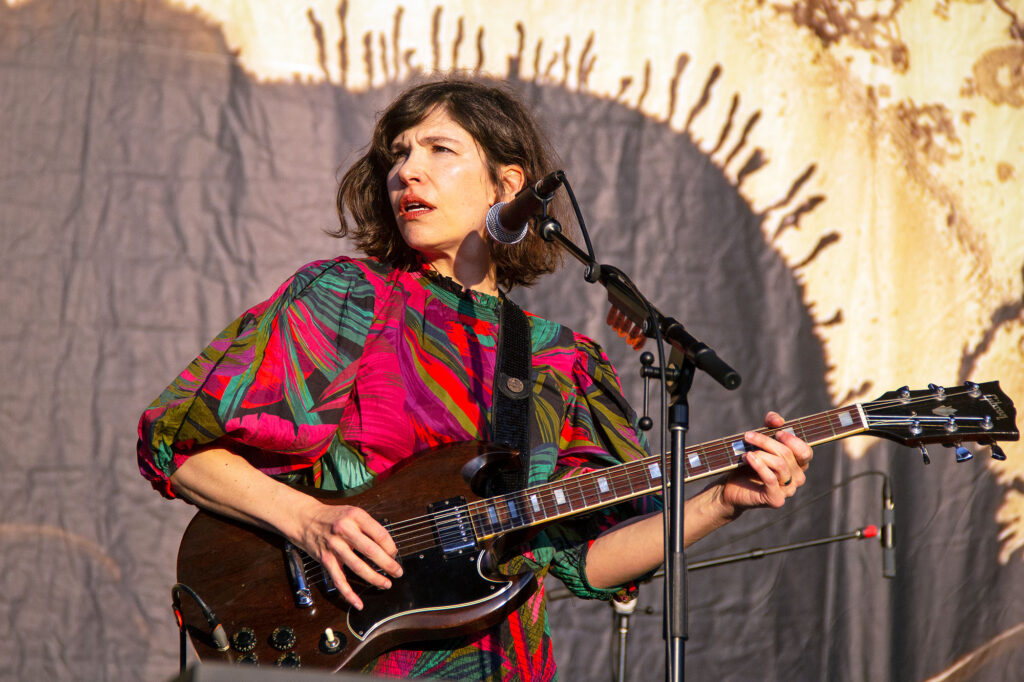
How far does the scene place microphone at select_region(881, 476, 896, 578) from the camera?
331 cm

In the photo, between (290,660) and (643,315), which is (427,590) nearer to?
(290,660)

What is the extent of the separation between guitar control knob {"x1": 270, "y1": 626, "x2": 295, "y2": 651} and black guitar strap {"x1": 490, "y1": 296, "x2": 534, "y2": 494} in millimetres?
493

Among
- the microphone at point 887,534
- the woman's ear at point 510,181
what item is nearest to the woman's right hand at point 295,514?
the woman's ear at point 510,181

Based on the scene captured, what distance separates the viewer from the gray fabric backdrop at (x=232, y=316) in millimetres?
2961

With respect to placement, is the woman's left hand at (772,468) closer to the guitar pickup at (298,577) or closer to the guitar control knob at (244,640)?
the guitar pickup at (298,577)

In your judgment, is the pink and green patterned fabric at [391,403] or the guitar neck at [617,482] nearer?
the pink and green patterned fabric at [391,403]

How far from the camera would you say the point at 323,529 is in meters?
1.80

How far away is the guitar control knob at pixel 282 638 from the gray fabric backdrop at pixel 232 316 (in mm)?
1354

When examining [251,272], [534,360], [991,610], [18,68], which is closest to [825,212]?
[991,610]

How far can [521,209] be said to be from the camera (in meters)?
1.79

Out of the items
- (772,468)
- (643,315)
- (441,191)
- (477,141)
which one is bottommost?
(772,468)

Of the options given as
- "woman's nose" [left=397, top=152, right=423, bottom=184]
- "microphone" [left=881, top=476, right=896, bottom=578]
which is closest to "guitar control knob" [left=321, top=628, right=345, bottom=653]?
"woman's nose" [left=397, top=152, right=423, bottom=184]

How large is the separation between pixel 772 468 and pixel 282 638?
1003mm

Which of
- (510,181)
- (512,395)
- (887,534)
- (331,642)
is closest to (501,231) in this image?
(512,395)
